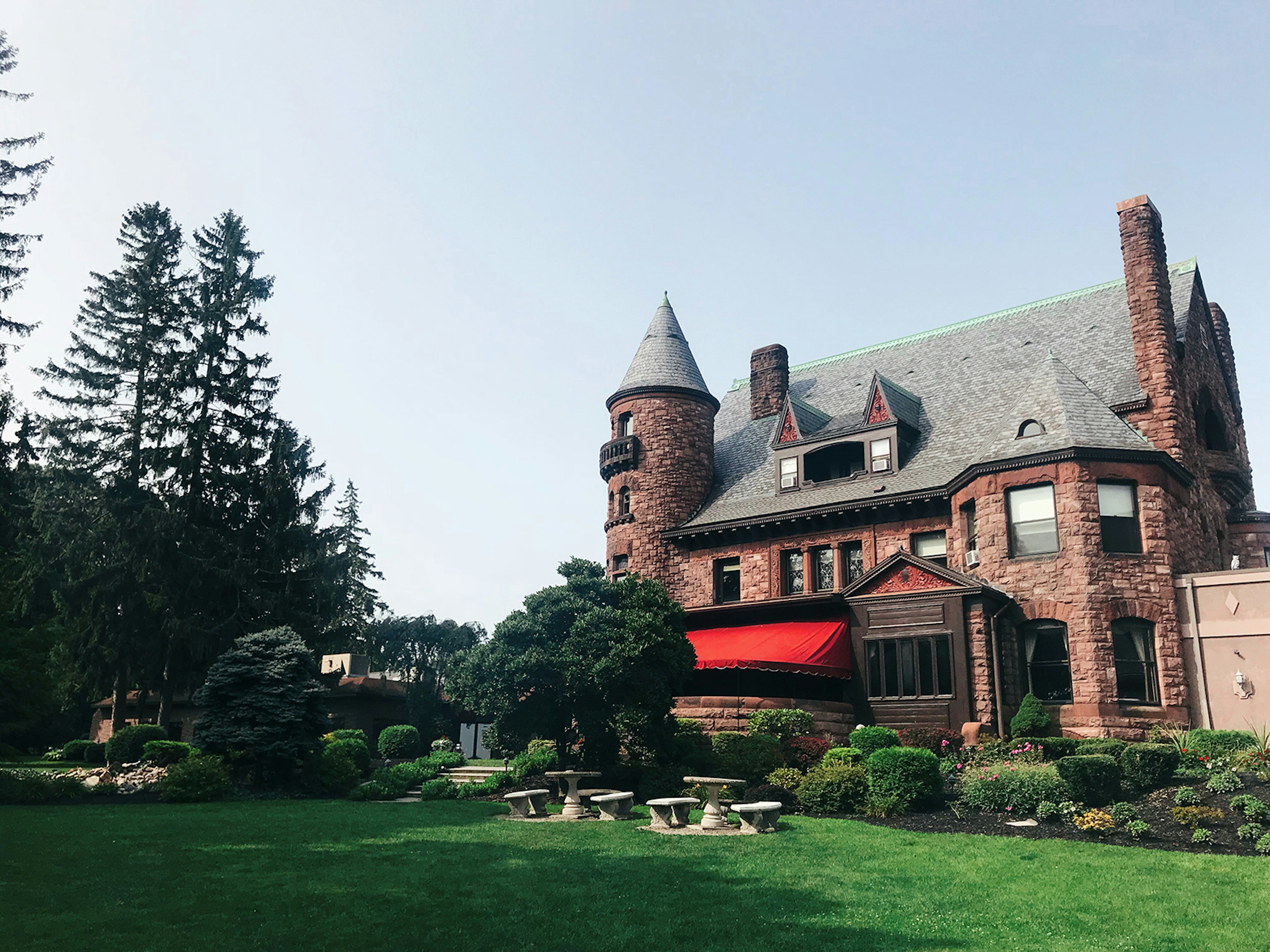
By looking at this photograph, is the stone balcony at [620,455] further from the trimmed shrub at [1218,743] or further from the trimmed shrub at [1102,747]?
the trimmed shrub at [1218,743]

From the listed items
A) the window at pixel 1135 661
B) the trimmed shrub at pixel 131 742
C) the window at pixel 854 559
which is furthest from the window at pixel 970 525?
the trimmed shrub at pixel 131 742

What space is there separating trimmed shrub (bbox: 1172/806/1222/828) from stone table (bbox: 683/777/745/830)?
7.13 m

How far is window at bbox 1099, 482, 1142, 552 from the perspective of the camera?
2616 centimetres

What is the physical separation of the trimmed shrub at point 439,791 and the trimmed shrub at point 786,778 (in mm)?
7726

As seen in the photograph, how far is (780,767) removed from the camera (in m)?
21.0

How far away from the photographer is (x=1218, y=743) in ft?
70.8

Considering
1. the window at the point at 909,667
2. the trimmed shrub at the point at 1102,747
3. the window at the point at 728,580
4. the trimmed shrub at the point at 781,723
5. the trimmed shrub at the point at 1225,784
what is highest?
the window at the point at 728,580

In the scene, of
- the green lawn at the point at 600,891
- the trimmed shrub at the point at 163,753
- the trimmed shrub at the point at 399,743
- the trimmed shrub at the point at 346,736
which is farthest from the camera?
the trimmed shrub at the point at 399,743

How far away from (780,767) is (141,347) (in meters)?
31.9

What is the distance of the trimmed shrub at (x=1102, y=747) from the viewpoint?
63.8ft

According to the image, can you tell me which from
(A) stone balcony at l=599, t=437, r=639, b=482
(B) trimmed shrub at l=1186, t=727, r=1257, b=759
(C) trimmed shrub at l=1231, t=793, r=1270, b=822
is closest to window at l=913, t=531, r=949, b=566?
(B) trimmed shrub at l=1186, t=727, r=1257, b=759

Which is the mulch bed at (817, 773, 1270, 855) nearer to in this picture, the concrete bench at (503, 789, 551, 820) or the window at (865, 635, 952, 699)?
the concrete bench at (503, 789, 551, 820)

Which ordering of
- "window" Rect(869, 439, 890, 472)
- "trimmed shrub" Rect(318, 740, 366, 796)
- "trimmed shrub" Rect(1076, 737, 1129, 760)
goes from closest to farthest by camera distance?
"trimmed shrub" Rect(1076, 737, 1129, 760)
"trimmed shrub" Rect(318, 740, 366, 796)
"window" Rect(869, 439, 890, 472)

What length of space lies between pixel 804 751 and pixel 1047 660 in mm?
8349
